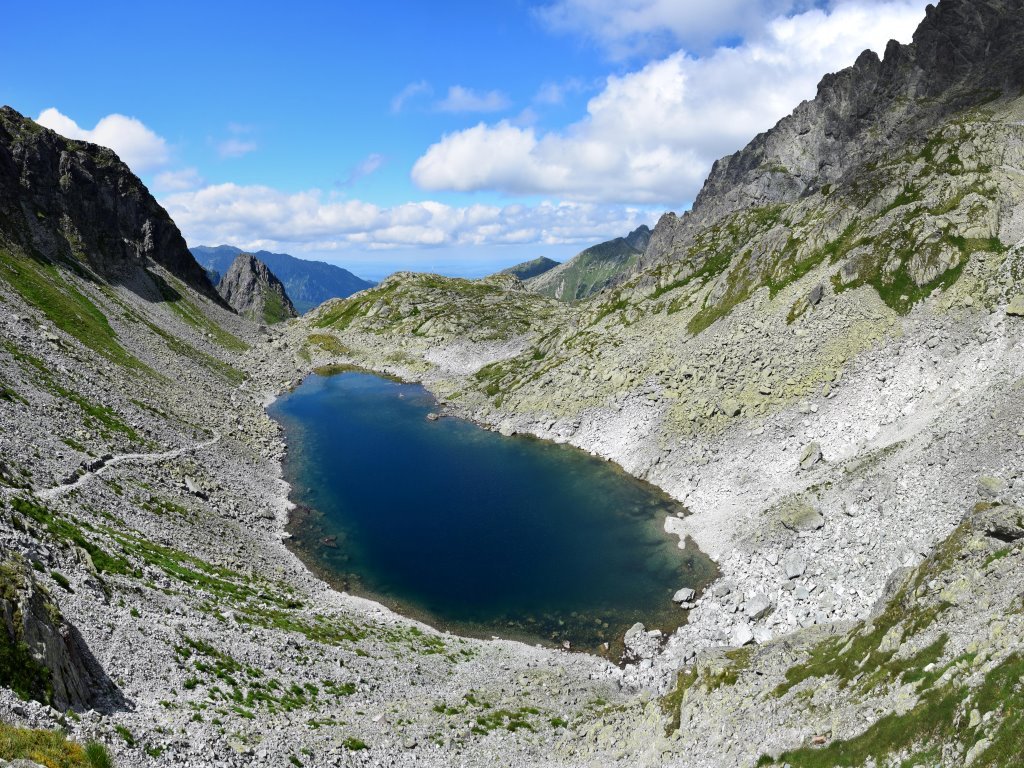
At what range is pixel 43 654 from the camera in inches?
926

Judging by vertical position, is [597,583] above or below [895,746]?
→ below

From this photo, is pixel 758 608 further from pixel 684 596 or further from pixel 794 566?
pixel 684 596

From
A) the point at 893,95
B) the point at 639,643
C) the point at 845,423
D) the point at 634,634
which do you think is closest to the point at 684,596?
the point at 634,634

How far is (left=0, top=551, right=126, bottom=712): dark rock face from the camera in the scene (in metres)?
22.4

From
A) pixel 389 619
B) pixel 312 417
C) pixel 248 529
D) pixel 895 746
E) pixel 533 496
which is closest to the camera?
pixel 895 746

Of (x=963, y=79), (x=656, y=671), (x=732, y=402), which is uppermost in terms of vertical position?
(x=963, y=79)

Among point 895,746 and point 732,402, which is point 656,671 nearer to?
point 895,746

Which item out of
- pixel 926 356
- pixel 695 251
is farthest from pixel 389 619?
pixel 695 251

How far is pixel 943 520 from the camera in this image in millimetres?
45938

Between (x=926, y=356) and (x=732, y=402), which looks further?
(x=732, y=402)

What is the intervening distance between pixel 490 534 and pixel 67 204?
15183 centimetres

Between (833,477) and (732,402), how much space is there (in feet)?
70.6

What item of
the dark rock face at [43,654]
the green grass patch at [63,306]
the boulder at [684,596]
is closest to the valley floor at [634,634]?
the dark rock face at [43,654]

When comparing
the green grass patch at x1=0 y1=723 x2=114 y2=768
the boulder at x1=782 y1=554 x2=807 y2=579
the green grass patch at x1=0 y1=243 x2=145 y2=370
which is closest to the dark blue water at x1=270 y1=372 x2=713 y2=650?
the boulder at x1=782 y1=554 x2=807 y2=579
